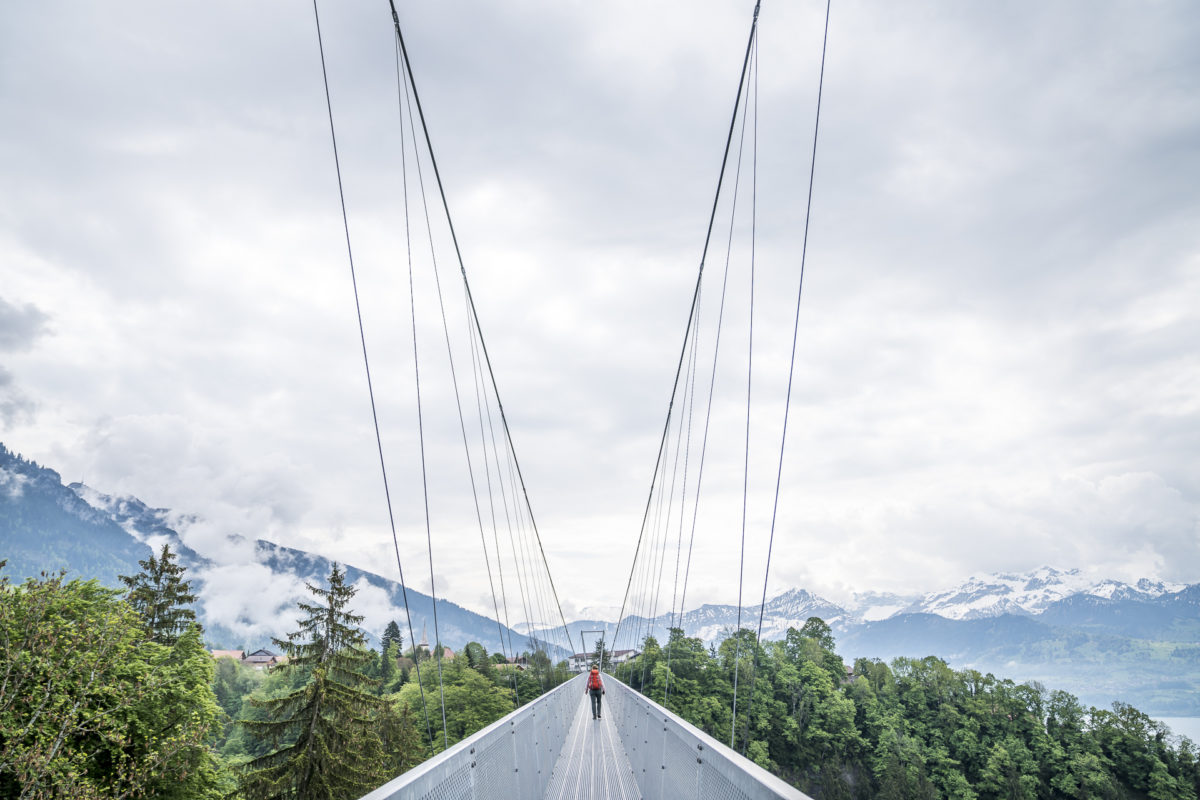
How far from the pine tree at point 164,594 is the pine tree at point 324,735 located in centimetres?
935

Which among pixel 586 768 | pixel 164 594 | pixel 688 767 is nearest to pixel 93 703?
pixel 586 768

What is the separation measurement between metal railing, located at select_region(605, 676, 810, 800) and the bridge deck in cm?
27

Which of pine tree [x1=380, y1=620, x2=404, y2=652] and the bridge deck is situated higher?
the bridge deck

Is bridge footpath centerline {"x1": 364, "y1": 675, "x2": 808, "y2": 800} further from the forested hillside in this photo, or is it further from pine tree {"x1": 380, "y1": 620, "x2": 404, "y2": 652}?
pine tree {"x1": 380, "y1": 620, "x2": 404, "y2": 652}

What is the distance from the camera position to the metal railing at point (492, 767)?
285cm

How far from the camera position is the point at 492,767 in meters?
4.38

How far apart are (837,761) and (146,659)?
60.8m

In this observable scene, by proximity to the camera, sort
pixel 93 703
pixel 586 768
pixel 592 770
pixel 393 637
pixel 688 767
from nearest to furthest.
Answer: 1. pixel 688 767
2. pixel 592 770
3. pixel 586 768
4. pixel 93 703
5. pixel 393 637

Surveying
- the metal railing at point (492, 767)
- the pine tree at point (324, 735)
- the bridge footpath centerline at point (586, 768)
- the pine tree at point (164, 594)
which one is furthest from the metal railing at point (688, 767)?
the pine tree at point (164, 594)

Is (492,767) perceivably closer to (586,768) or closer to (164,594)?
(586,768)

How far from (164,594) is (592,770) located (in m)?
30.2

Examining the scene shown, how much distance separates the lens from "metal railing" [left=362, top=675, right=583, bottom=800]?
2848mm

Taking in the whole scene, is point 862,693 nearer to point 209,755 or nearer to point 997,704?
point 997,704

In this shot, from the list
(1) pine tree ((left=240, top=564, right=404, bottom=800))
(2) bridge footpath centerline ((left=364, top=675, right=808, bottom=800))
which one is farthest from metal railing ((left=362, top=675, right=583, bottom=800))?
(1) pine tree ((left=240, top=564, right=404, bottom=800))
